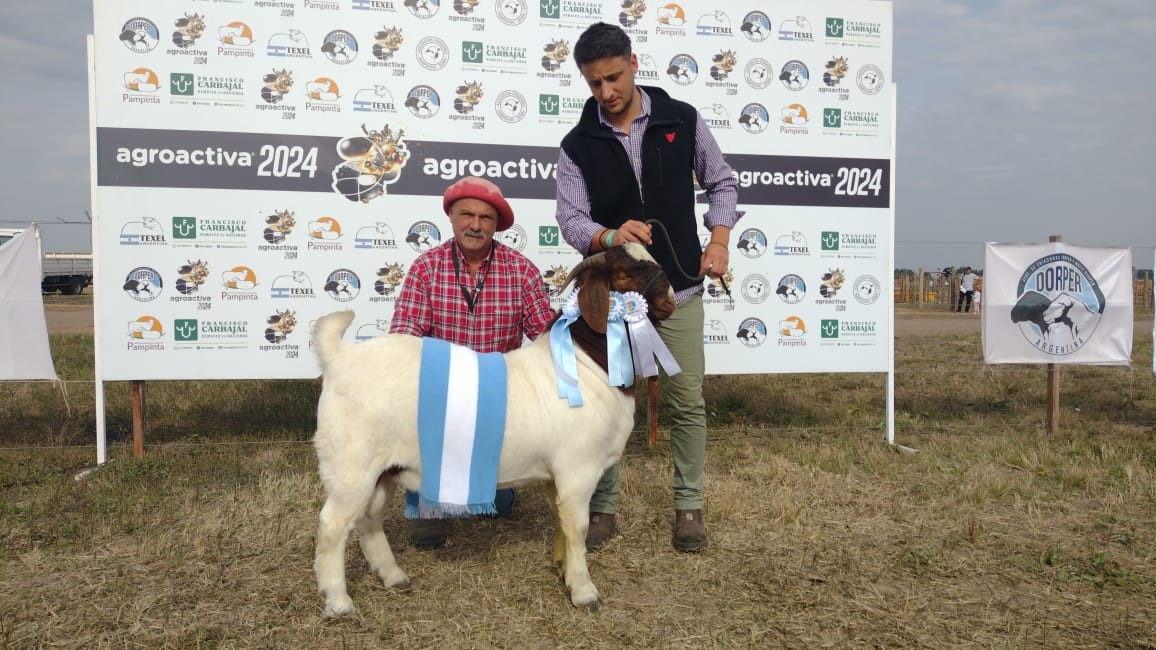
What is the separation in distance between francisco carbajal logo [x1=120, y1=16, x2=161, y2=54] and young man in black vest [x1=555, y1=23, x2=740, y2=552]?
14.0 feet

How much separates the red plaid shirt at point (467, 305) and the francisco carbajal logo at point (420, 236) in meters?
2.23

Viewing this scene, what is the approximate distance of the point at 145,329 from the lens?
6.73 m

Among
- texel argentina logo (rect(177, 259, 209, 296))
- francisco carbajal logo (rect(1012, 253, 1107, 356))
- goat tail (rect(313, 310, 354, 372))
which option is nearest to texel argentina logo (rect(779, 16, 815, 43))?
francisco carbajal logo (rect(1012, 253, 1107, 356))

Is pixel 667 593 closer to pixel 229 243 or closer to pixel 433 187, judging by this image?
pixel 433 187

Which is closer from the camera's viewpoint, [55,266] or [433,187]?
[433,187]

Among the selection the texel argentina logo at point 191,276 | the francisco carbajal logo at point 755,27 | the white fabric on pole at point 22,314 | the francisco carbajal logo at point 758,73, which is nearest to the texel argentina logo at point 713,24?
the francisco carbajal logo at point 755,27

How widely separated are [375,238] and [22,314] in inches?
131

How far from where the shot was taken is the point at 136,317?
6699 mm

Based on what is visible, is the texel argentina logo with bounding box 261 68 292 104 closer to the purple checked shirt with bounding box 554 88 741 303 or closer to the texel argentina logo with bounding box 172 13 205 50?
the texel argentina logo with bounding box 172 13 205 50

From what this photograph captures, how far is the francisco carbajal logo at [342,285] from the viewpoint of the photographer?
699 centimetres

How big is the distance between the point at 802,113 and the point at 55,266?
34.5 metres

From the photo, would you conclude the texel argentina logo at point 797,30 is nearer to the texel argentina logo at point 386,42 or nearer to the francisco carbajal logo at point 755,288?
the francisco carbajal logo at point 755,288

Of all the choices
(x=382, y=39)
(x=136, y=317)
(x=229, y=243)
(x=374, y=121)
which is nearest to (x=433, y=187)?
(x=374, y=121)

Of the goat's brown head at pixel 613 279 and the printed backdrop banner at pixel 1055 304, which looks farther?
the printed backdrop banner at pixel 1055 304
